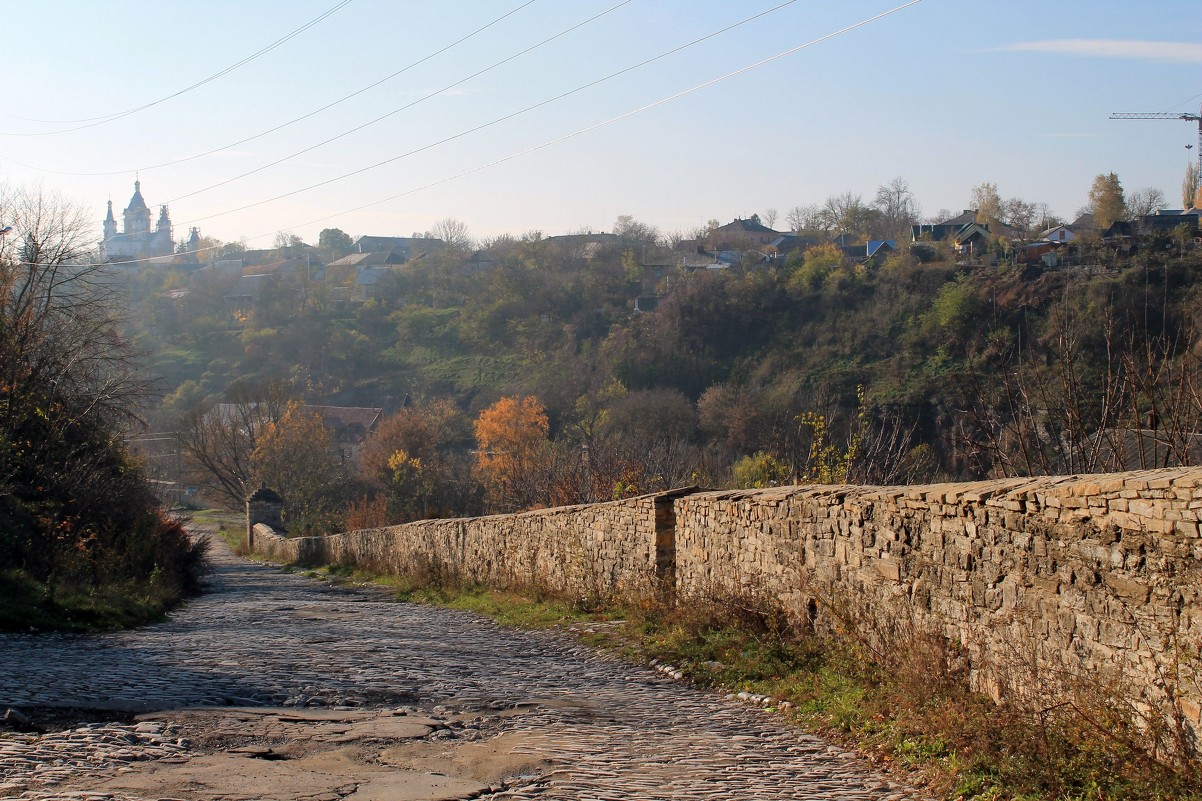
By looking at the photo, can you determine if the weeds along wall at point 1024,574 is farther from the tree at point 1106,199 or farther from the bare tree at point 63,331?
the tree at point 1106,199

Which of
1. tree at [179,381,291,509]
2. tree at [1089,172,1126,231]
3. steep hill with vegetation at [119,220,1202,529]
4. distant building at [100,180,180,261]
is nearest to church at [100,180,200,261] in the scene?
distant building at [100,180,180,261]

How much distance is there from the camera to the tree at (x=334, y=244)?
160 metres

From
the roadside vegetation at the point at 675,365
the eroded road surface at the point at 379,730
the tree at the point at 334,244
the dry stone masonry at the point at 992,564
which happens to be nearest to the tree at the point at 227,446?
the roadside vegetation at the point at 675,365

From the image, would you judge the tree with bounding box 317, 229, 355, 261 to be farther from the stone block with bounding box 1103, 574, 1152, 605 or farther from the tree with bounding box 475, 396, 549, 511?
the stone block with bounding box 1103, 574, 1152, 605

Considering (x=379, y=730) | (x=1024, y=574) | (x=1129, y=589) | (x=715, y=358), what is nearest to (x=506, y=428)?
(x=715, y=358)

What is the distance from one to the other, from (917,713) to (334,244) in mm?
166917

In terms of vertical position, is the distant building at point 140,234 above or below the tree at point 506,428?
above

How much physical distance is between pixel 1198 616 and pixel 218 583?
22184mm

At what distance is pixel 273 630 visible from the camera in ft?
37.7

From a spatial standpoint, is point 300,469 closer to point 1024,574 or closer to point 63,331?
point 63,331

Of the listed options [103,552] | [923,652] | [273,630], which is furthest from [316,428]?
[923,652]

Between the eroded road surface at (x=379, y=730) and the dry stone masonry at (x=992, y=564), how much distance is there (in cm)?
115

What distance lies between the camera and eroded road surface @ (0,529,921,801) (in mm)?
4688

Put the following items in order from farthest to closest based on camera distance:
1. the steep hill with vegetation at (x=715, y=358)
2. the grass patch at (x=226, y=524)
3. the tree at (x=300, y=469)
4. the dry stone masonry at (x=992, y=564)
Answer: the tree at (x=300, y=469)
the grass patch at (x=226, y=524)
the steep hill with vegetation at (x=715, y=358)
the dry stone masonry at (x=992, y=564)
